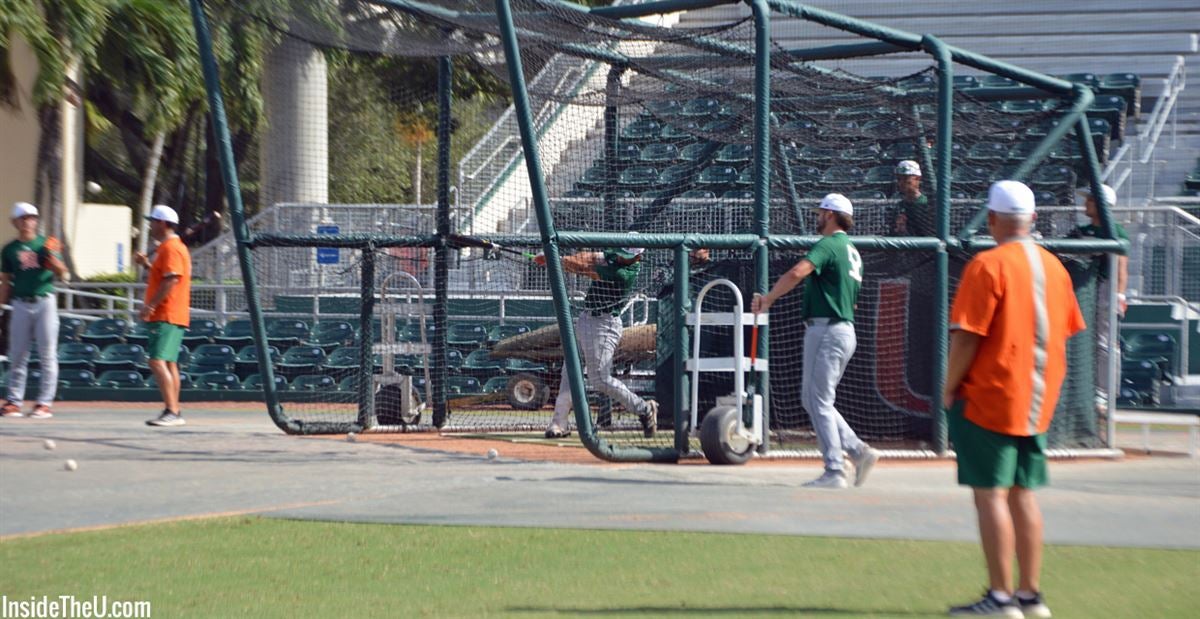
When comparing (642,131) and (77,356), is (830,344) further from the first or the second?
(77,356)

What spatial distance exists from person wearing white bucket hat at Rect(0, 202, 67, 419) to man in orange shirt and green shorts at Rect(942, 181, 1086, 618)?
10.6 meters

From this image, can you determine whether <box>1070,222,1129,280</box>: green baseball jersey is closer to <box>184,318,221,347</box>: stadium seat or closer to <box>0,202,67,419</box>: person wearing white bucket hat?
<box>0,202,67,419</box>: person wearing white bucket hat

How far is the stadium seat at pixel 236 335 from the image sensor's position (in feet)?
59.4

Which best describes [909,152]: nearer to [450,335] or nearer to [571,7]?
[450,335]

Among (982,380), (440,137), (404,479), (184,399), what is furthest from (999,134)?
(184,399)

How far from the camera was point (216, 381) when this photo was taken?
17.8 m

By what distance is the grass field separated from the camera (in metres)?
5.65

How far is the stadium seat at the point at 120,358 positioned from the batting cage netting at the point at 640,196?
3282 mm

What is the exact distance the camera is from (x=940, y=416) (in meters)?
11.4

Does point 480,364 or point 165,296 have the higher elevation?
point 165,296

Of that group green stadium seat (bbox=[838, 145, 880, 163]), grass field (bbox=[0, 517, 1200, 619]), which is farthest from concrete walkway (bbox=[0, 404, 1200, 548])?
green stadium seat (bbox=[838, 145, 880, 163])

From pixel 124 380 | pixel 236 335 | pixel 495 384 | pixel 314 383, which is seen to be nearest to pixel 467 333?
pixel 495 384

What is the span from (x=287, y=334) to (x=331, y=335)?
58 cm

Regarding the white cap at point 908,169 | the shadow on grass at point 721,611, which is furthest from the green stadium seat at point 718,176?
the shadow on grass at point 721,611
